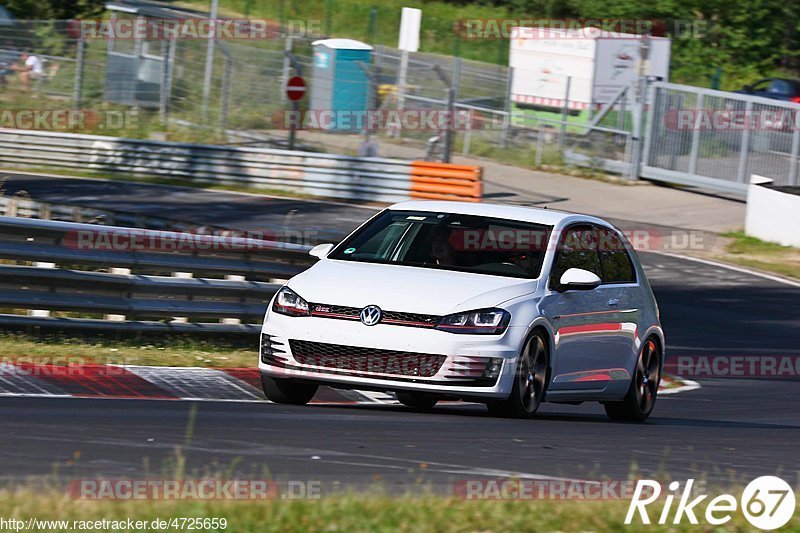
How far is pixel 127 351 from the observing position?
11.5 metres

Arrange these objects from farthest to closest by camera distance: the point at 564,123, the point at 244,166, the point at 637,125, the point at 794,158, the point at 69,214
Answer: the point at 564,123 → the point at 637,125 → the point at 244,166 → the point at 794,158 → the point at 69,214

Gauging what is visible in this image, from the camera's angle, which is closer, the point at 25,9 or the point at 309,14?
the point at 25,9

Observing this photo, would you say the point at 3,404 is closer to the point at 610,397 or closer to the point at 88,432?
the point at 88,432

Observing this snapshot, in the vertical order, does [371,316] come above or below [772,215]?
above

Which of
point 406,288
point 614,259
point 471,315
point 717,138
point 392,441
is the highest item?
point 717,138

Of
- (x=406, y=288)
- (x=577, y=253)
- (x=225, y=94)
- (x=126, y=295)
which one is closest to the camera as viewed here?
(x=406, y=288)

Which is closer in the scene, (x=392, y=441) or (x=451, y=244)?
(x=392, y=441)

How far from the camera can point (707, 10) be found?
173ft

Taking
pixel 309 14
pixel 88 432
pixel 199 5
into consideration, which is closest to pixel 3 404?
pixel 88 432

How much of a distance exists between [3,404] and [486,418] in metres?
3.08

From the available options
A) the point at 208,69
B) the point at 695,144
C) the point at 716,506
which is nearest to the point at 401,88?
the point at 208,69

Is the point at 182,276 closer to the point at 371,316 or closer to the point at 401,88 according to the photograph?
the point at 371,316

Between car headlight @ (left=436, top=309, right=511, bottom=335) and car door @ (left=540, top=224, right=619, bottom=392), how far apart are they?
512 millimetres

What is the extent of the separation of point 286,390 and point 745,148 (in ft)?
79.8
